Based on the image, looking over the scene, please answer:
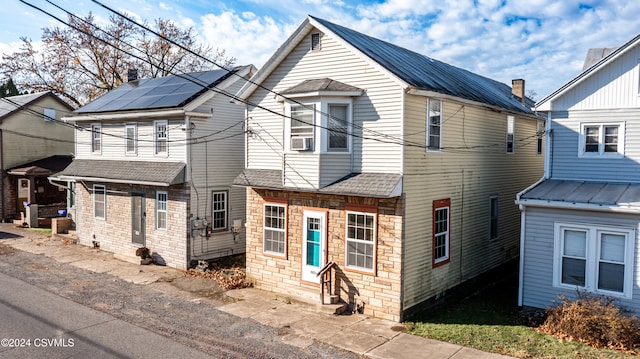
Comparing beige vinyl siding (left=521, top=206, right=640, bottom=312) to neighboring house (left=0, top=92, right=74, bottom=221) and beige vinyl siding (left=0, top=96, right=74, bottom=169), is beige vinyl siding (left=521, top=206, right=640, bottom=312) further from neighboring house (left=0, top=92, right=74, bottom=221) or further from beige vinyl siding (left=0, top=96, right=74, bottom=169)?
beige vinyl siding (left=0, top=96, right=74, bottom=169)

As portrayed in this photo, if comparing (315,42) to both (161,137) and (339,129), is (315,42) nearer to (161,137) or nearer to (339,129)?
(339,129)

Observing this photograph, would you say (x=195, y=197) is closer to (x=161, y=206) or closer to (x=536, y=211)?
(x=161, y=206)

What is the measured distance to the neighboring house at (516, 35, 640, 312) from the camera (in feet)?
39.6

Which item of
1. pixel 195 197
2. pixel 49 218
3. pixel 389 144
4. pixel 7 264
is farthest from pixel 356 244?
pixel 49 218

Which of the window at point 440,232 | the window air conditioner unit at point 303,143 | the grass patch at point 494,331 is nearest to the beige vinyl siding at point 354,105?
the window air conditioner unit at point 303,143

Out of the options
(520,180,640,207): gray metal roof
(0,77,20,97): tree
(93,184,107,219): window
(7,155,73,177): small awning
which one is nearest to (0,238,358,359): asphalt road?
(93,184,107,219): window

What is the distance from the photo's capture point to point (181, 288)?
51.1ft

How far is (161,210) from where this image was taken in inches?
738

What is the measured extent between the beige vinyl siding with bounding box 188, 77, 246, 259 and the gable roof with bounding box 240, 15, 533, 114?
3.45 m

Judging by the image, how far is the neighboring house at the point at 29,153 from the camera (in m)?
27.9

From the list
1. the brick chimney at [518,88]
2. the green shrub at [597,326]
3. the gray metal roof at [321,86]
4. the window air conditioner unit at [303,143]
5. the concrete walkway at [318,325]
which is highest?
the brick chimney at [518,88]

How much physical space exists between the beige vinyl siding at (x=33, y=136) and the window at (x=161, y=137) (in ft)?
49.1

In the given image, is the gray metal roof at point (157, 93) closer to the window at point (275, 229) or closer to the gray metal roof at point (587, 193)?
the window at point (275, 229)

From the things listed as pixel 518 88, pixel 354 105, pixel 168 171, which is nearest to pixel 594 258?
pixel 354 105
